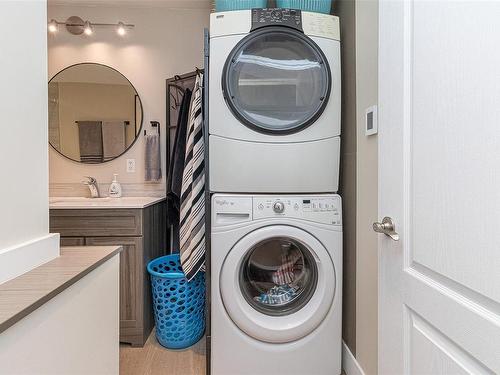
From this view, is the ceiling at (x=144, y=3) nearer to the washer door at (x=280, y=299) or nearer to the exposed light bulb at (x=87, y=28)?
the exposed light bulb at (x=87, y=28)

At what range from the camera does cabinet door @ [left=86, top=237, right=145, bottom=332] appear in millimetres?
1841

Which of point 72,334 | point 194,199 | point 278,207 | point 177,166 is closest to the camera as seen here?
point 72,334

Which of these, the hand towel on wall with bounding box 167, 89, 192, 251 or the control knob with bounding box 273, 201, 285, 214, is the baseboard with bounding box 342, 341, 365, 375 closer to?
the control knob with bounding box 273, 201, 285, 214

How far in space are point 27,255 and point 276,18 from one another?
4.86 ft

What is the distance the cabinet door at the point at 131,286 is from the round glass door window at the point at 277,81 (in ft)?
3.39

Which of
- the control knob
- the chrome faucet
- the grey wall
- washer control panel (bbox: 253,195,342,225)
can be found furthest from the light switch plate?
the chrome faucet

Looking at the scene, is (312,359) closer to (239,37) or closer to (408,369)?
(408,369)

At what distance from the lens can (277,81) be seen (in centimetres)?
160

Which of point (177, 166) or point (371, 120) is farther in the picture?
point (177, 166)

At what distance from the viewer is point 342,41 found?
5.49ft

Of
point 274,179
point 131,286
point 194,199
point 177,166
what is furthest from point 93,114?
point 274,179

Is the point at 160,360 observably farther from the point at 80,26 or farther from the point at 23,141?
the point at 80,26

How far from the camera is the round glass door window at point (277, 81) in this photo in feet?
5.09

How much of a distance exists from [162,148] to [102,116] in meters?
0.54
